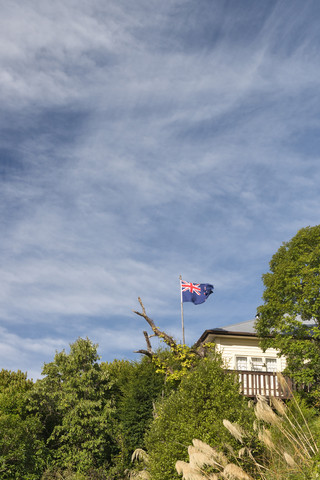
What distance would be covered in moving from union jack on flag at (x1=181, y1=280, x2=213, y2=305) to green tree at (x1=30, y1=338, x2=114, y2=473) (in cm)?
677

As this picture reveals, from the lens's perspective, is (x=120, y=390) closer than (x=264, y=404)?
No

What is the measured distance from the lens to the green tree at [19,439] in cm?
2248

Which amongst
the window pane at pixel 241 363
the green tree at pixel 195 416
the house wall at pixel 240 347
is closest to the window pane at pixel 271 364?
the house wall at pixel 240 347

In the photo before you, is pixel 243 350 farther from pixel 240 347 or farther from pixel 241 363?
pixel 241 363

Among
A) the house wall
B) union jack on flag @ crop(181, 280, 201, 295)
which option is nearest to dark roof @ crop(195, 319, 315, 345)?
the house wall

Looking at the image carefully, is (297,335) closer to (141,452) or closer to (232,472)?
(141,452)

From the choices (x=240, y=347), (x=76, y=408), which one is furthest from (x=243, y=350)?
(x=76, y=408)

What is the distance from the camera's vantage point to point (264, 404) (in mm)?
12484

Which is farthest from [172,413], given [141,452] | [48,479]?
[48,479]

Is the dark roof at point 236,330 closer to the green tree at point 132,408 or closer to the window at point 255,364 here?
the window at point 255,364

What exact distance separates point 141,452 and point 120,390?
8.29m

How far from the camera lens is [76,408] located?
25.7m

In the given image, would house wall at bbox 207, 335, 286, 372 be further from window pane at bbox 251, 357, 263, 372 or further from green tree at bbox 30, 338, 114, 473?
green tree at bbox 30, 338, 114, 473

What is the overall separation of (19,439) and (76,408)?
3.42 metres
